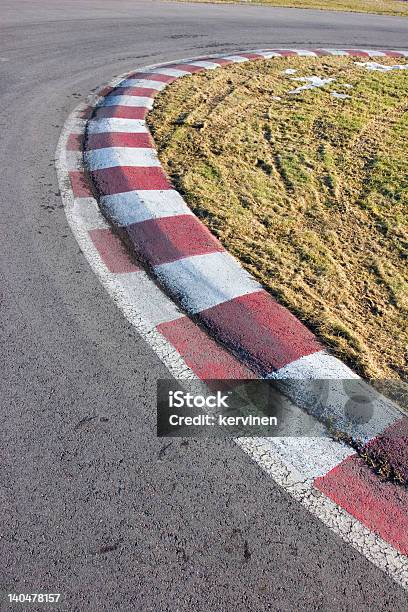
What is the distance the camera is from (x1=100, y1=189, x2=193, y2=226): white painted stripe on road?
4.41 meters

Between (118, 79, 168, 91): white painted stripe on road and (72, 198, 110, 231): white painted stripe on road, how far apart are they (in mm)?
3964

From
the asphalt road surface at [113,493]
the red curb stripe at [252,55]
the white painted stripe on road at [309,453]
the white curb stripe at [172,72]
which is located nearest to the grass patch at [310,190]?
the white curb stripe at [172,72]

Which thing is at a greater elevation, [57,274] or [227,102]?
[227,102]

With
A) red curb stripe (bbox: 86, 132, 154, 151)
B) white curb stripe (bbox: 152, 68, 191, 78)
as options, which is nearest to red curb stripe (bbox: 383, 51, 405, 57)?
white curb stripe (bbox: 152, 68, 191, 78)

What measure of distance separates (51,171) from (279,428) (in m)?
3.57

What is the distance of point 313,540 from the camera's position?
2.16 metres

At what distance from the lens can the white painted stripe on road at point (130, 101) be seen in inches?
281

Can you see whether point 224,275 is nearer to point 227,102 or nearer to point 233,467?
point 233,467

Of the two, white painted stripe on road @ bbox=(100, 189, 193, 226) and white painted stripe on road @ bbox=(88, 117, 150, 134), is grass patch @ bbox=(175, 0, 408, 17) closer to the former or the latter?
white painted stripe on road @ bbox=(88, 117, 150, 134)

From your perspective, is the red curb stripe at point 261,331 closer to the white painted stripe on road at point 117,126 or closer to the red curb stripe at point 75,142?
the red curb stripe at point 75,142

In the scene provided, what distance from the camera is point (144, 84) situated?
8109 mm

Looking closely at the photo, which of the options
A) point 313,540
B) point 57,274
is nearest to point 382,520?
point 313,540

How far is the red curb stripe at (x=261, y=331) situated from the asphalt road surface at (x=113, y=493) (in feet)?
1.61
